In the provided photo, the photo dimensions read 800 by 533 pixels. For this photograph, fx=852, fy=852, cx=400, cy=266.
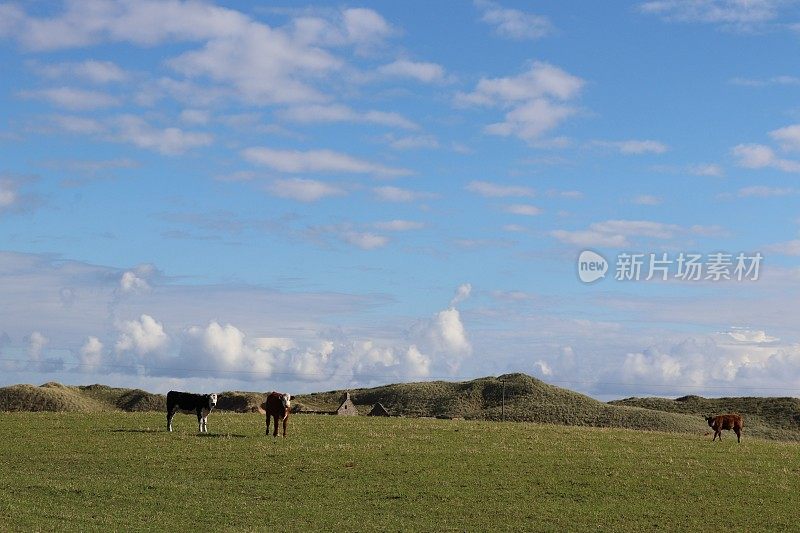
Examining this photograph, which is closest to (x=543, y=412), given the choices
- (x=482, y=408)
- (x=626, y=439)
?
(x=482, y=408)

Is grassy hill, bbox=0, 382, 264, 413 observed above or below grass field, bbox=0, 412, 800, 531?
above

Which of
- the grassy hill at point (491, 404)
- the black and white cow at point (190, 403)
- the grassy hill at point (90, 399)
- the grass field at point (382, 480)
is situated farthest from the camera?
the grassy hill at point (90, 399)

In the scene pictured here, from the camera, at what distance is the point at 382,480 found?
29297 millimetres

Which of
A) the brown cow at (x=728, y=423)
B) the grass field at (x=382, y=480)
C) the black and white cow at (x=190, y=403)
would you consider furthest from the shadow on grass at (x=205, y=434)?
the brown cow at (x=728, y=423)

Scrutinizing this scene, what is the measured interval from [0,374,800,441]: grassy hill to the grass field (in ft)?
114

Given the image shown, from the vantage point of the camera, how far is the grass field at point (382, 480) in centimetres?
2447

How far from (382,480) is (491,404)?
57034mm

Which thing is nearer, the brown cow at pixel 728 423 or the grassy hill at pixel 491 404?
the brown cow at pixel 728 423

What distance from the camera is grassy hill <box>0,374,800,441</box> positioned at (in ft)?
252

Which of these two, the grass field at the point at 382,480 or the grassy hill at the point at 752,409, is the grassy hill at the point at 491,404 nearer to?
the grassy hill at the point at 752,409

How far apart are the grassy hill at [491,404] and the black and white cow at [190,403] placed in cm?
3153

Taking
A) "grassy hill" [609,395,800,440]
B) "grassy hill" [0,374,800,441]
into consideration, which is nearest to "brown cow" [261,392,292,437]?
"grassy hill" [0,374,800,441]

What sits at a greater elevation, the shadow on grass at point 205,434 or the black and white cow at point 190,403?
the black and white cow at point 190,403

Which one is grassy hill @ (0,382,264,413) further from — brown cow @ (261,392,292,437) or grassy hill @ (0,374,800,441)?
brown cow @ (261,392,292,437)
